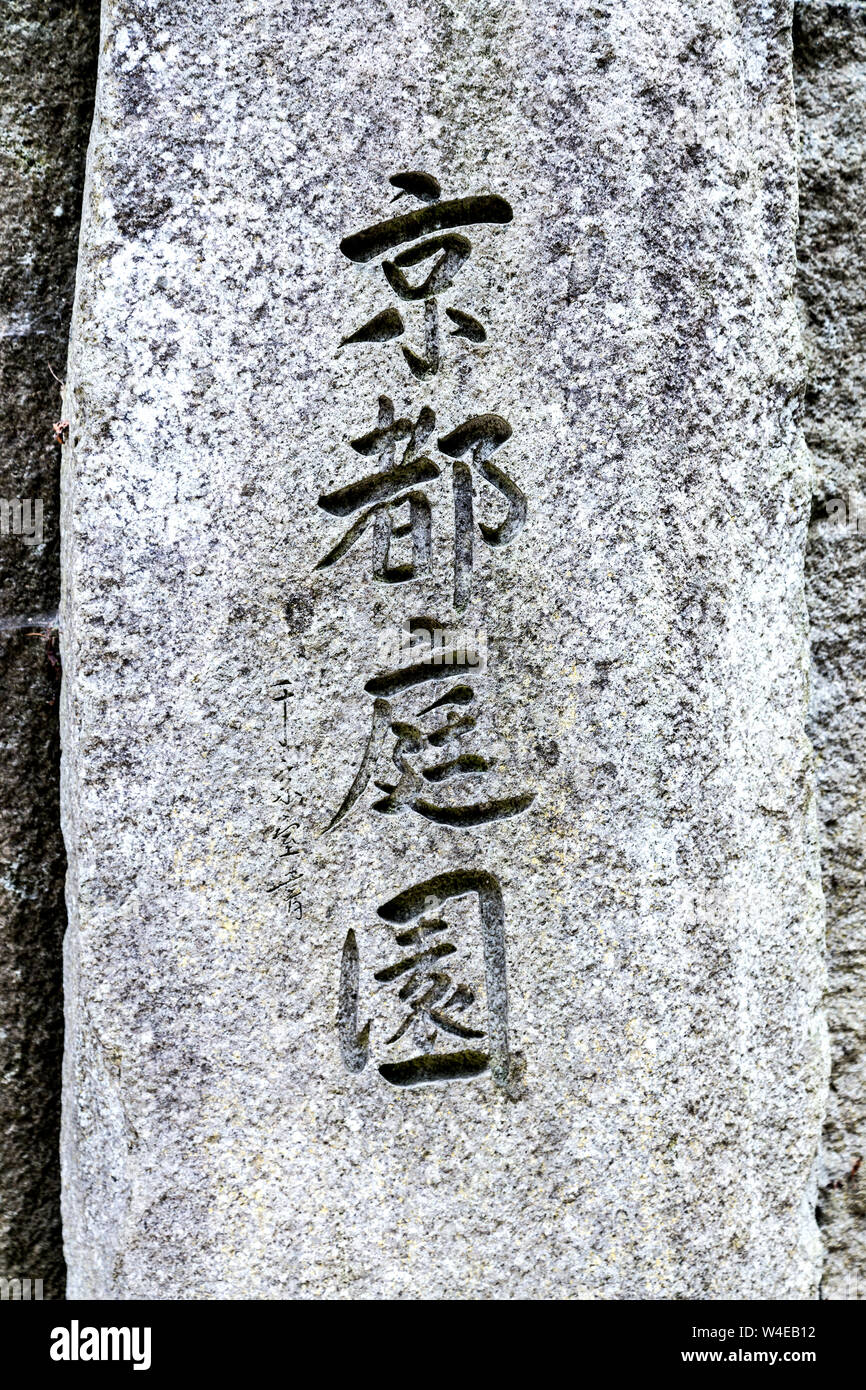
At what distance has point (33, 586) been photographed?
5.23 ft

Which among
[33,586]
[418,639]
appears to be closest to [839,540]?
[418,639]

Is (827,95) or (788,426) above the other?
(827,95)

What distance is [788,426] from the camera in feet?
4.77

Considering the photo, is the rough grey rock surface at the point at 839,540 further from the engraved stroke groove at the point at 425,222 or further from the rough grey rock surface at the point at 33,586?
the rough grey rock surface at the point at 33,586

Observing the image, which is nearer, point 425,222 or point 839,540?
point 425,222

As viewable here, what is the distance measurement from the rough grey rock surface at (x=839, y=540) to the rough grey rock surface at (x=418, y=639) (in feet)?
0.69

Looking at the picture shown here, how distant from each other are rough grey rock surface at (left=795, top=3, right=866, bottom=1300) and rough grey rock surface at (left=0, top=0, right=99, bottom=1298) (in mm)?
1019

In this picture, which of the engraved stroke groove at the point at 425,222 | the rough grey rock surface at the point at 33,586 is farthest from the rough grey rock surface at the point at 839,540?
the rough grey rock surface at the point at 33,586

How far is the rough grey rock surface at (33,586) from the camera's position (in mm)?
1515

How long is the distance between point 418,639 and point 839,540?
705 millimetres

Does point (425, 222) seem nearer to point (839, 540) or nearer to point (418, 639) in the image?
point (418, 639)
